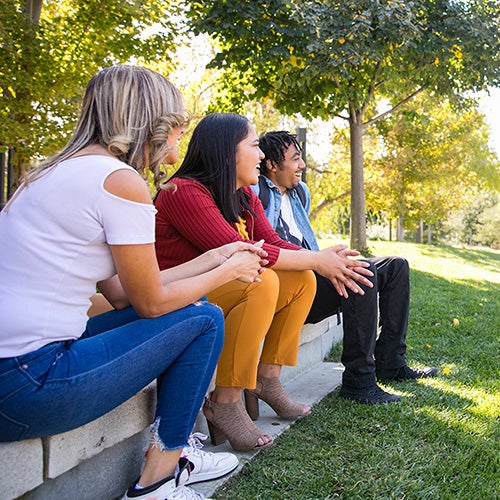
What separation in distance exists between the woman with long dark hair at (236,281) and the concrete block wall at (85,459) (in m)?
0.43

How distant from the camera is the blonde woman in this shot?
159 cm

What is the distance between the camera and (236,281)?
8.16 ft

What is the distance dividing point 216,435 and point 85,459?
78cm

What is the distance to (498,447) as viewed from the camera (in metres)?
2.55

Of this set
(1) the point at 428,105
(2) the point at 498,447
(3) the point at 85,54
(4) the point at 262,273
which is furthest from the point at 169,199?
(1) the point at 428,105

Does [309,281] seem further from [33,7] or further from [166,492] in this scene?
[33,7]

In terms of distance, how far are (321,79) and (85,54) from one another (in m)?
3.90

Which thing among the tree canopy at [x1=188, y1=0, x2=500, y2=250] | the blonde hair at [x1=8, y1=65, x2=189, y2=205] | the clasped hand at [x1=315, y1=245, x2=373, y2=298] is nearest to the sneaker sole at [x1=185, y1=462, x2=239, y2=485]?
the clasped hand at [x1=315, y1=245, x2=373, y2=298]

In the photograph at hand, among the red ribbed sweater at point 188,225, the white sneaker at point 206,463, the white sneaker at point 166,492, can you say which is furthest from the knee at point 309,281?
the white sneaker at point 166,492

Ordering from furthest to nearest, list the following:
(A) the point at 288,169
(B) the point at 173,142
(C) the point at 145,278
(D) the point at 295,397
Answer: (A) the point at 288,169 → (D) the point at 295,397 → (B) the point at 173,142 → (C) the point at 145,278

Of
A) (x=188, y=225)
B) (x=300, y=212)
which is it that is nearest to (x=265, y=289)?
(x=188, y=225)

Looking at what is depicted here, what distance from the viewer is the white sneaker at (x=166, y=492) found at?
1888 millimetres

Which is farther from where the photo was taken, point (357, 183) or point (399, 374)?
point (357, 183)

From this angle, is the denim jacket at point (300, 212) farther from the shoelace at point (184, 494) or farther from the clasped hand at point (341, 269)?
the shoelace at point (184, 494)
